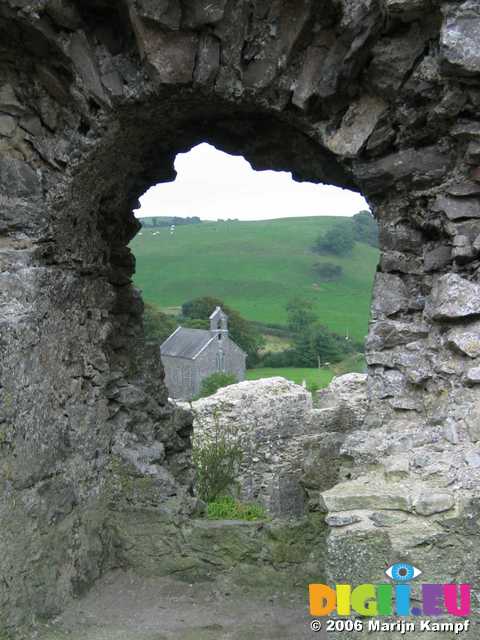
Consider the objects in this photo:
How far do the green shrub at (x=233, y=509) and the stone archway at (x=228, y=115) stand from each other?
4159 mm

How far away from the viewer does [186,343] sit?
93.7 feet

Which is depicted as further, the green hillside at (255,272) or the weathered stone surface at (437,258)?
the green hillside at (255,272)

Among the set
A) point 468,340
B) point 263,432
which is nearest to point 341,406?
point 263,432

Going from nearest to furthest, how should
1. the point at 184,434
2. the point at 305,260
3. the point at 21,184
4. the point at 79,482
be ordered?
the point at 21,184, the point at 79,482, the point at 184,434, the point at 305,260

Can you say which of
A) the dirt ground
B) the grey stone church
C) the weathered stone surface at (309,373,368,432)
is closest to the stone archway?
the dirt ground

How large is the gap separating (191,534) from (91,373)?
1297 mm

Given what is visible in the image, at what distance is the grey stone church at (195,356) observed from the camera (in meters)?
27.5

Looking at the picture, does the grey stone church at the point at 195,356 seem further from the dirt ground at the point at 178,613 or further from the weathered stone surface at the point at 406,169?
the weathered stone surface at the point at 406,169

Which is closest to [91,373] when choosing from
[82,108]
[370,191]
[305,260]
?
[82,108]

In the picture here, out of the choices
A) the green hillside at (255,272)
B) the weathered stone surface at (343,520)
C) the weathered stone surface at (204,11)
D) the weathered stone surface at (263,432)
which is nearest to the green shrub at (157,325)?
the green hillside at (255,272)

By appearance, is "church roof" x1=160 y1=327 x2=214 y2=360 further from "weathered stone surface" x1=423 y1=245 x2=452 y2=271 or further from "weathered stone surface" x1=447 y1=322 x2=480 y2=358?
"weathered stone surface" x1=447 y1=322 x2=480 y2=358

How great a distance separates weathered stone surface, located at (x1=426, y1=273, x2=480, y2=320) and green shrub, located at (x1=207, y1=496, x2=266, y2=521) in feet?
16.7

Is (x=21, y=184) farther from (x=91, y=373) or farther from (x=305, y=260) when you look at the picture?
(x=305, y=260)

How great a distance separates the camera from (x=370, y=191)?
3904mm
